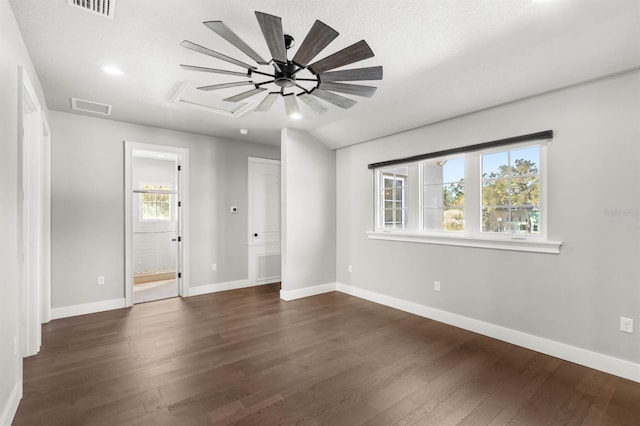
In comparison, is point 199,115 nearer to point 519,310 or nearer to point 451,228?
point 451,228

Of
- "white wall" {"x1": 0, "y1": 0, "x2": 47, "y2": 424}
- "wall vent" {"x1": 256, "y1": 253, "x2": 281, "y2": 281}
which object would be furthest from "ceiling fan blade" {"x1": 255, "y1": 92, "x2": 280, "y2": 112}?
"wall vent" {"x1": 256, "y1": 253, "x2": 281, "y2": 281}

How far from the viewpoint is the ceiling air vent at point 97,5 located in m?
1.88

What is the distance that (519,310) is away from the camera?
307 centimetres

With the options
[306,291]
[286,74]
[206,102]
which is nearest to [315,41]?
[286,74]

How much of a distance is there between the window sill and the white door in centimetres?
219

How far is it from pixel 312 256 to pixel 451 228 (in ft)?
7.27

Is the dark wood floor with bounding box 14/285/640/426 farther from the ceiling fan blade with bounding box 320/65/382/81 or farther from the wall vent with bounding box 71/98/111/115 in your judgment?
the wall vent with bounding box 71/98/111/115

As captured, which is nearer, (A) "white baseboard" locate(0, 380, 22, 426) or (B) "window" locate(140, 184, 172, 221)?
(A) "white baseboard" locate(0, 380, 22, 426)

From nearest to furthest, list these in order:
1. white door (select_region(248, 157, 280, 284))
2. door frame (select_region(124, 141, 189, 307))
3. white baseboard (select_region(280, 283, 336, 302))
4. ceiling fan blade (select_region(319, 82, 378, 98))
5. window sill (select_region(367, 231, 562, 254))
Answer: ceiling fan blade (select_region(319, 82, 378, 98)), window sill (select_region(367, 231, 562, 254)), door frame (select_region(124, 141, 189, 307)), white baseboard (select_region(280, 283, 336, 302)), white door (select_region(248, 157, 280, 284))

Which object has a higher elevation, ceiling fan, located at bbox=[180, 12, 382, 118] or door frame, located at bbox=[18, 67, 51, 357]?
ceiling fan, located at bbox=[180, 12, 382, 118]

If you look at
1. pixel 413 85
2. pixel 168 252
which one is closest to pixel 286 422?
pixel 413 85

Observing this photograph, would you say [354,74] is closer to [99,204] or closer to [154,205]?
[99,204]

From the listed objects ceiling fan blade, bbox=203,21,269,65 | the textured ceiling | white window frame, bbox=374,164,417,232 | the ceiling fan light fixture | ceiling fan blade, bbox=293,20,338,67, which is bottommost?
white window frame, bbox=374,164,417,232

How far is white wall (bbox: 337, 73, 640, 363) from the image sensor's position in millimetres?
2488
